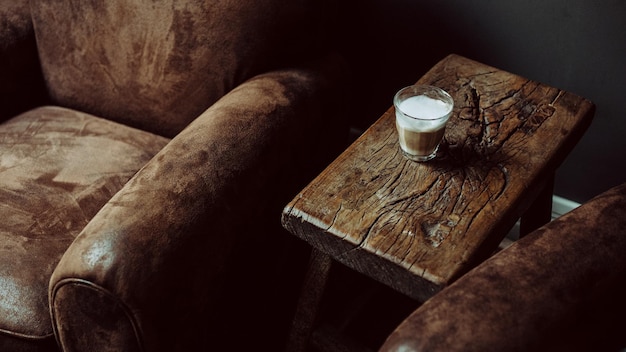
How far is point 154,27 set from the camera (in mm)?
1516

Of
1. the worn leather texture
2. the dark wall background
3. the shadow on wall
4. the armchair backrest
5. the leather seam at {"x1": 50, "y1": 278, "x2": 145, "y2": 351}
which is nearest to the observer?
the worn leather texture

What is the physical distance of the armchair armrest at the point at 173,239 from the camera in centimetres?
103

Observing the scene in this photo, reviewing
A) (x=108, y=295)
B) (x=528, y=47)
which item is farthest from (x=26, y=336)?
(x=528, y=47)

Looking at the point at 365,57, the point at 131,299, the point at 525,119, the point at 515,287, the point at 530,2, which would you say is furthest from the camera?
the point at 365,57

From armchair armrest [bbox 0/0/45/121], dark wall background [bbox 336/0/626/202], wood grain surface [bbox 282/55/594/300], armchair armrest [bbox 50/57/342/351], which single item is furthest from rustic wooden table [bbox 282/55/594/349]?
armchair armrest [bbox 0/0/45/121]

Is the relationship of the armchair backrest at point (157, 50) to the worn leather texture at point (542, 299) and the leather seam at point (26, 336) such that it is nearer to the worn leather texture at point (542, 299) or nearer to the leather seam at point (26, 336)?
the leather seam at point (26, 336)

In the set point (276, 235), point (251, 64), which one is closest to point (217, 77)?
point (251, 64)

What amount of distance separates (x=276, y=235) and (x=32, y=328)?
0.49 metres

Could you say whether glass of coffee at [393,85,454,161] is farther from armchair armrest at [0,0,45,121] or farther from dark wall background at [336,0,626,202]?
armchair armrest at [0,0,45,121]

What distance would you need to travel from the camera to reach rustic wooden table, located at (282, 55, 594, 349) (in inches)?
41.3

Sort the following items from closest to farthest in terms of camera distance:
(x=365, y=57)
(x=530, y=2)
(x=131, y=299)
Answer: (x=131, y=299), (x=530, y=2), (x=365, y=57)

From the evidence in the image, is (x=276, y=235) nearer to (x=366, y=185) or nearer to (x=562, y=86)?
(x=366, y=185)

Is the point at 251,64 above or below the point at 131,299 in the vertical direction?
above

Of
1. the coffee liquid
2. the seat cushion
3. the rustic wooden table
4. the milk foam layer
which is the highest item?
the milk foam layer
